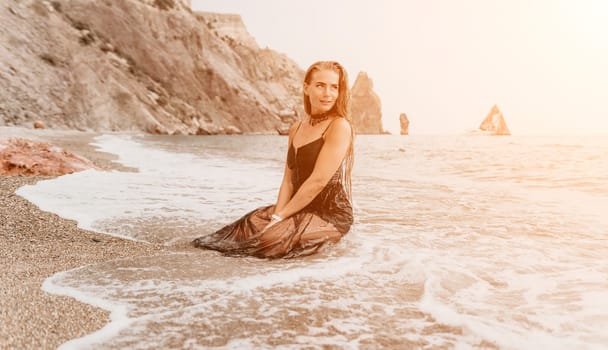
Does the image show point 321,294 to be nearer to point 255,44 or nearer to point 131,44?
point 131,44

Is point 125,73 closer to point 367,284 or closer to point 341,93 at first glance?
point 341,93

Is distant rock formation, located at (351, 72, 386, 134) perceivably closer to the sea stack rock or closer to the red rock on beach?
the sea stack rock

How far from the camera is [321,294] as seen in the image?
3281mm

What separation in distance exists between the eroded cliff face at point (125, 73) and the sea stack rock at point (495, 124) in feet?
269

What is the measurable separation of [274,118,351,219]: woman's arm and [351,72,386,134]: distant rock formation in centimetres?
15454

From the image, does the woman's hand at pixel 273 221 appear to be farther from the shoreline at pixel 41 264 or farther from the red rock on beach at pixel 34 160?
the red rock on beach at pixel 34 160

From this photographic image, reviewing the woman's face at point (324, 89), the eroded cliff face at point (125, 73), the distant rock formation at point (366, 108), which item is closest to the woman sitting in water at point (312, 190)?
the woman's face at point (324, 89)

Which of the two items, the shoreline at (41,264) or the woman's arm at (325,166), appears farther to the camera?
the woman's arm at (325,166)

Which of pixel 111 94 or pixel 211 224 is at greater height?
pixel 111 94

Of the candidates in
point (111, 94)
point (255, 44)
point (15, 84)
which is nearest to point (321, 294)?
point (15, 84)

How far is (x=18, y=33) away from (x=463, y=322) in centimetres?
5444

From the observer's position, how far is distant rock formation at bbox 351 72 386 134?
6245 inches

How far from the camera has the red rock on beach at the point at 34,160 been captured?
9586 millimetres

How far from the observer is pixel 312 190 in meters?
4.41
